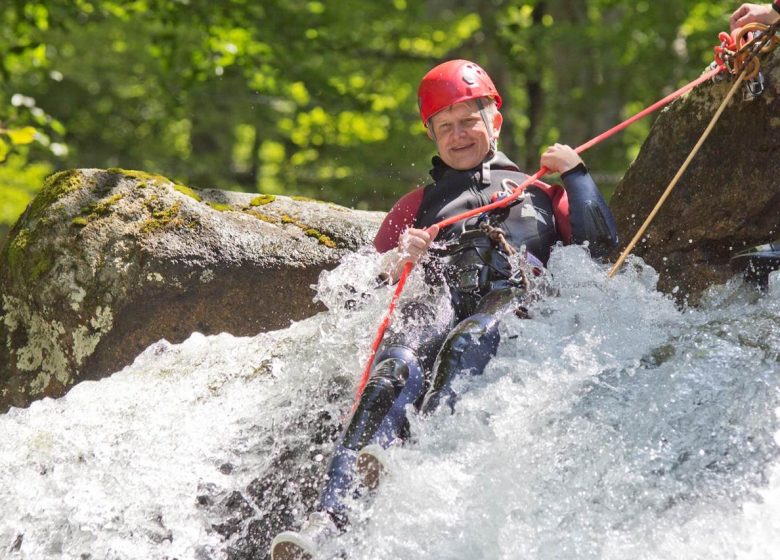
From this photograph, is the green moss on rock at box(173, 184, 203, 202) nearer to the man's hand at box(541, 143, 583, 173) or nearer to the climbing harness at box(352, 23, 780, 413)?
the climbing harness at box(352, 23, 780, 413)

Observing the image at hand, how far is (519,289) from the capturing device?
4.02 metres

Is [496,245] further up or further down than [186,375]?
further up

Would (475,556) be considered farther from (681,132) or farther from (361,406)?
(681,132)

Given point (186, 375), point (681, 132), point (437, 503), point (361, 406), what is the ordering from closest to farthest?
point (437, 503)
point (361, 406)
point (186, 375)
point (681, 132)

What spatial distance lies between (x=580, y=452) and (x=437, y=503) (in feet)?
1.70

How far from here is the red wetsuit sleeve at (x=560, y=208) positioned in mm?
4492

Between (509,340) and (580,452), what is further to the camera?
(509,340)

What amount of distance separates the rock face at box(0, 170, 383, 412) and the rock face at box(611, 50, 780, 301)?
1657 mm

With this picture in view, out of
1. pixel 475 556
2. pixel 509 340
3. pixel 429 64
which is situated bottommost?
pixel 475 556

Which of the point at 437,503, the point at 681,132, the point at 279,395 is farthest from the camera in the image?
the point at 681,132

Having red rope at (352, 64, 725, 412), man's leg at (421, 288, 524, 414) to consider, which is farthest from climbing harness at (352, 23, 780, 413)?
man's leg at (421, 288, 524, 414)

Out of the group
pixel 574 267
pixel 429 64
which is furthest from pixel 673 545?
pixel 429 64

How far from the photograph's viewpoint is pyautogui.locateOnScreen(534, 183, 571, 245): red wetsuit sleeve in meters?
4.49

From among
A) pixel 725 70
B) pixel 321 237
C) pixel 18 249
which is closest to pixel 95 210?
pixel 18 249
